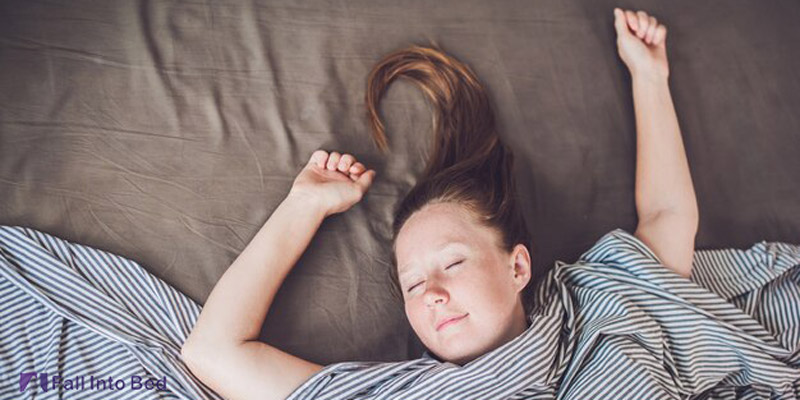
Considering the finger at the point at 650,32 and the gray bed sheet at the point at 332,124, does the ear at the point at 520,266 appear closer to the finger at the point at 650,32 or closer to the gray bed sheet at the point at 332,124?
the gray bed sheet at the point at 332,124

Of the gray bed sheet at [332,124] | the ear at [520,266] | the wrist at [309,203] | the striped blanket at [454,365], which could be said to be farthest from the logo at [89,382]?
the ear at [520,266]

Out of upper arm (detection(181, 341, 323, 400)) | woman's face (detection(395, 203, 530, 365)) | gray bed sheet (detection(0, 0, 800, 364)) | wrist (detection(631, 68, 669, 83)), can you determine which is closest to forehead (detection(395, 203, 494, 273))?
woman's face (detection(395, 203, 530, 365))

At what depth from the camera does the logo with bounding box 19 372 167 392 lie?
0.96 metres

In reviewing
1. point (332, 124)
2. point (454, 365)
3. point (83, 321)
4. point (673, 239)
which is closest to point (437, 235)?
point (454, 365)

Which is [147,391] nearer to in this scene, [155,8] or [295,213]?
[295,213]

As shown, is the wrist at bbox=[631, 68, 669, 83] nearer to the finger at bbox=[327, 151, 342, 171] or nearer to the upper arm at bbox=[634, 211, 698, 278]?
the upper arm at bbox=[634, 211, 698, 278]

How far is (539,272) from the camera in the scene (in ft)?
3.88

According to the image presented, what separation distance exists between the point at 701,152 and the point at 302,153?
770 millimetres

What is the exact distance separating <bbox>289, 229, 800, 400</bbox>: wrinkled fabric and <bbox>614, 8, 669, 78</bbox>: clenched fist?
37 cm

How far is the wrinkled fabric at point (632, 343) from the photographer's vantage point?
96cm

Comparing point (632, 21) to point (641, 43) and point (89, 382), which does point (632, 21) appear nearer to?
point (641, 43)

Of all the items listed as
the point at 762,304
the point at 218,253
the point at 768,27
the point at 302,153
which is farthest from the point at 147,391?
the point at 768,27

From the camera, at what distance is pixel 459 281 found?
96 cm

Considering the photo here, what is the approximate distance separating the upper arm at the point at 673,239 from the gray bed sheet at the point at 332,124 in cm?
8
